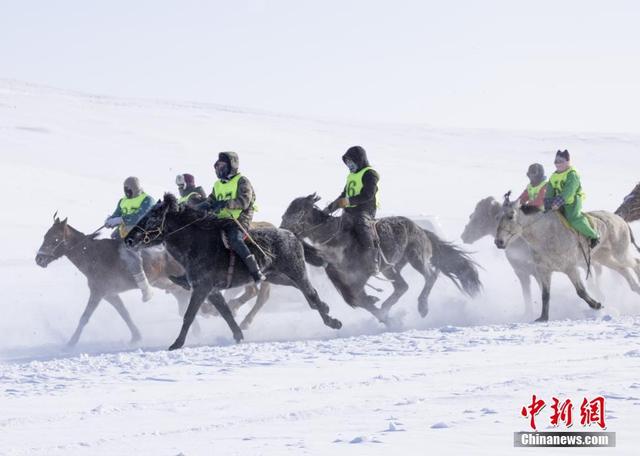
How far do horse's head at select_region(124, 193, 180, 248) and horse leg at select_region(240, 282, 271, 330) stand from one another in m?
3.26

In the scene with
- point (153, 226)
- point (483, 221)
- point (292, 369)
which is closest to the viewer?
point (292, 369)

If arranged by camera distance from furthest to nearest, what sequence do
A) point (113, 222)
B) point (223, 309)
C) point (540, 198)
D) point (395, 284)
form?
point (540, 198) < point (395, 284) < point (113, 222) < point (223, 309)

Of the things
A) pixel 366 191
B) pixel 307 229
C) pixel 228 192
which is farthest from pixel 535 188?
pixel 228 192

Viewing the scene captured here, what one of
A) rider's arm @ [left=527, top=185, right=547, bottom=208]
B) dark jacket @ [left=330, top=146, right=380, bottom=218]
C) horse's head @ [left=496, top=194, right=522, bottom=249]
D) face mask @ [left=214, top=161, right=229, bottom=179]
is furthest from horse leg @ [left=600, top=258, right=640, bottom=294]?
face mask @ [left=214, top=161, right=229, bottom=179]

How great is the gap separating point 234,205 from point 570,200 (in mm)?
4913

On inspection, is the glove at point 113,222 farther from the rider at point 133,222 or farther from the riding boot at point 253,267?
the riding boot at point 253,267

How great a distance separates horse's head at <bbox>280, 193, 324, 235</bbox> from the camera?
15.1m

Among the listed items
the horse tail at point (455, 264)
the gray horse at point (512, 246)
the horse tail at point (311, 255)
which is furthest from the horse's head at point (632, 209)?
the horse tail at point (311, 255)

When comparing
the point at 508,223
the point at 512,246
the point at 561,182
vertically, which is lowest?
the point at 512,246

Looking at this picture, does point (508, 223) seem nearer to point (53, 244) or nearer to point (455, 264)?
point (455, 264)

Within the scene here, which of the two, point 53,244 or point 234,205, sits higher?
point 234,205

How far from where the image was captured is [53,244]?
52.1 ft

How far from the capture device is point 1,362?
44.5 ft

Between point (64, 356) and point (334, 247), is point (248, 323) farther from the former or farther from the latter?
point (64, 356)
